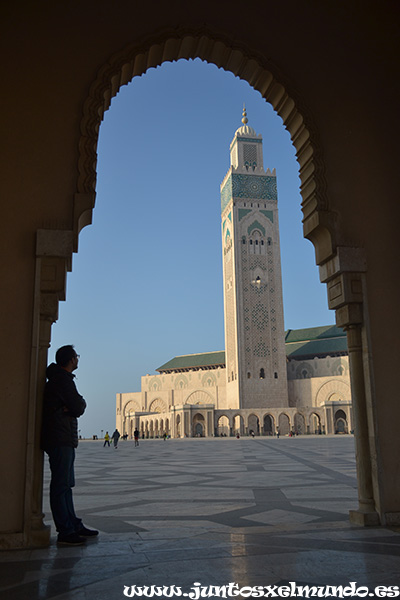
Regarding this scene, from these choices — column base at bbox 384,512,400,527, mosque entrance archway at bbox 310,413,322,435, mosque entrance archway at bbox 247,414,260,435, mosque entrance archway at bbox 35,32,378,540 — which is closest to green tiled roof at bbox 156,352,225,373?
mosque entrance archway at bbox 247,414,260,435

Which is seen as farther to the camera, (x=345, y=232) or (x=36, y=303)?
(x=345, y=232)

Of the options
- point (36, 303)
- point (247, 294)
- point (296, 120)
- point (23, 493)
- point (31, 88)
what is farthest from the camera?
point (247, 294)

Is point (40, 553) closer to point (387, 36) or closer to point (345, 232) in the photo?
point (345, 232)

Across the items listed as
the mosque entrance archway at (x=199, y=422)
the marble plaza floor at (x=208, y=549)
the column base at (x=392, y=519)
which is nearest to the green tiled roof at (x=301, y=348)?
the mosque entrance archway at (x=199, y=422)

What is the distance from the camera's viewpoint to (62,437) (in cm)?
327

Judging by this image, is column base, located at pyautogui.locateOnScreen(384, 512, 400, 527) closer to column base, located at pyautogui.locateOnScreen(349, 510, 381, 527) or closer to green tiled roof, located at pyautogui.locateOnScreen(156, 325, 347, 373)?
column base, located at pyautogui.locateOnScreen(349, 510, 381, 527)

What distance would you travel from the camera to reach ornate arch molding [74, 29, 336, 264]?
12.6ft

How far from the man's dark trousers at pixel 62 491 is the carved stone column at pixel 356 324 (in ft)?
6.51

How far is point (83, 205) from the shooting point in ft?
Answer: 12.1

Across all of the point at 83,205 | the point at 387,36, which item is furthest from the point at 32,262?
the point at 387,36

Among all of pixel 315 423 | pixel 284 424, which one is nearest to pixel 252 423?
pixel 284 424

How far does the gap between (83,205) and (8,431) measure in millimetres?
1577

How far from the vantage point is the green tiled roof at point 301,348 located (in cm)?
4621

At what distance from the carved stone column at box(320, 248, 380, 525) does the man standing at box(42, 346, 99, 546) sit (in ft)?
6.27
